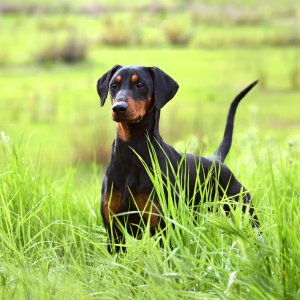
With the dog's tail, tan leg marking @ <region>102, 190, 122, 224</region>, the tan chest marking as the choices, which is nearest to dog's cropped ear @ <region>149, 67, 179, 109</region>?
the tan chest marking

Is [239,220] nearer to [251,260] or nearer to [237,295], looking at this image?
[251,260]

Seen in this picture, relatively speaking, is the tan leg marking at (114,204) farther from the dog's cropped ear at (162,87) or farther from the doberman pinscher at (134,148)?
the dog's cropped ear at (162,87)

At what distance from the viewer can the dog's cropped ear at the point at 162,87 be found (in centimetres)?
254

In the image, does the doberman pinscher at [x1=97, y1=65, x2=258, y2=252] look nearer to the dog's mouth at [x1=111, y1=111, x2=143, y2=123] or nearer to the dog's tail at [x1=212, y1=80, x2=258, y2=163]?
the dog's mouth at [x1=111, y1=111, x2=143, y2=123]

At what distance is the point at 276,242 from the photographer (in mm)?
1938

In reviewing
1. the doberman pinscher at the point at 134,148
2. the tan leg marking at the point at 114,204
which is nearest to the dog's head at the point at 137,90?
the doberman pinscher at the point at 134,148

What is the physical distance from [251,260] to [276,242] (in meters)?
0.31

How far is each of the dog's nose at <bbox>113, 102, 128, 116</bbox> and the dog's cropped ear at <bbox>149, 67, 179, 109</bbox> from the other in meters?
0.31

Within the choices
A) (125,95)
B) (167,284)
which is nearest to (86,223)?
(125,95)

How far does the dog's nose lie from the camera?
89.3 inches

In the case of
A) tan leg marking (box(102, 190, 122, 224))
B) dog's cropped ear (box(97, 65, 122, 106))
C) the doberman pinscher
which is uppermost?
dog's cropped ear (box(97, 65, 122, 106))

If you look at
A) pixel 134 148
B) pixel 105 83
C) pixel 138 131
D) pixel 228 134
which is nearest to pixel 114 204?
pixel 134 148

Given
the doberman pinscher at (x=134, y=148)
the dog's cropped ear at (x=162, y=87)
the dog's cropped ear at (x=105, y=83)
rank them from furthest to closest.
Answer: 1. the dog's cropped ear at (x=105, y=83)
2. the dog's cropped ear at (x=162, y=87)
3. the doberman pinscher at (x=134, y=148)

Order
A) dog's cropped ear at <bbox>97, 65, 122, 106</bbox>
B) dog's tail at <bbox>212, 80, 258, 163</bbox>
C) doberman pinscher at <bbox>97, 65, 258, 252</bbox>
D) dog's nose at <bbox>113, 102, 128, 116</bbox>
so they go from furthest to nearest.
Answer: dog's tail at <bbox>212, 80, 258, 163</bbox>, dog's cropped ear at <bbox>97, 65, 122, 106</bbox>, doberman pinscher at <bbox>97, 65, 258, 252</bbox>, dog's nose at <bbox>113, 102, 128, 116</bbox>
